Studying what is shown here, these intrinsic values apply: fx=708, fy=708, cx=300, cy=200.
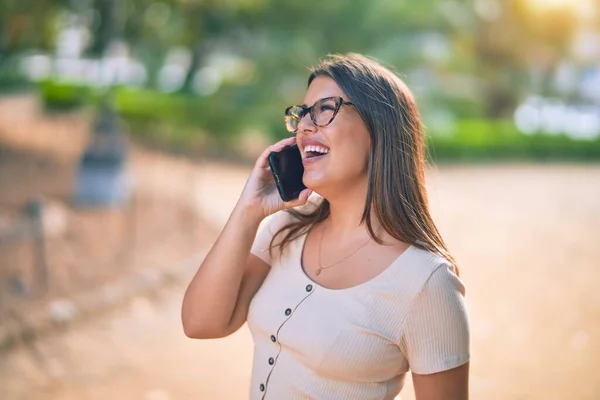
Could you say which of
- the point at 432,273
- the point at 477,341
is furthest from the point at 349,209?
the point at 477,341

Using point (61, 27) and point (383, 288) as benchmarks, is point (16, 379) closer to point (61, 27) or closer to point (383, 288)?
point (383, 288)

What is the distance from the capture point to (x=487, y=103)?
26609 mm

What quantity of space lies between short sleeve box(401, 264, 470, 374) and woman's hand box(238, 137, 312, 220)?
0.57 metres

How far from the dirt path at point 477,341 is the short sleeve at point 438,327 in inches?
40.3

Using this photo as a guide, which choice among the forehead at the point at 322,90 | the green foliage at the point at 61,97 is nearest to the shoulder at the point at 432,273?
the forehead at the point at 322,90

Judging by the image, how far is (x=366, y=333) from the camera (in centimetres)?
188

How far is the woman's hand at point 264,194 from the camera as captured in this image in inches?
89.4

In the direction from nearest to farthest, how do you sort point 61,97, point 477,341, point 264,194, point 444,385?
point 444,385, point 264,194, point 477,341, point 61,97

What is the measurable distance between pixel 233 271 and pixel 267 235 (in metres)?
0.21

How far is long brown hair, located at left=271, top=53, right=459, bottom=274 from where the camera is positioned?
199 centimetres

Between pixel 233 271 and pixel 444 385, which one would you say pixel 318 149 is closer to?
pixel 233 271

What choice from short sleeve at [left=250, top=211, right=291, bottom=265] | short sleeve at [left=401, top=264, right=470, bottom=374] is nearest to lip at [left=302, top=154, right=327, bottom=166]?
short sleeve at [left=250, top=211, right=291, bottom=265]

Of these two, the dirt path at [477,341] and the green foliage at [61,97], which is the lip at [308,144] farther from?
the green foliage at [61,97]

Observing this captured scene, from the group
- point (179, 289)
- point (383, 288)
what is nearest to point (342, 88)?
point (383, 288)
